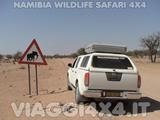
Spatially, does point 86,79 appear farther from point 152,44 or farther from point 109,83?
point 152,44

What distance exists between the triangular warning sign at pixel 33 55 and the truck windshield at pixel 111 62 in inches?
165

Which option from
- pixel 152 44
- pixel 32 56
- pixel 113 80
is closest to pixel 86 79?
pixel 113 80

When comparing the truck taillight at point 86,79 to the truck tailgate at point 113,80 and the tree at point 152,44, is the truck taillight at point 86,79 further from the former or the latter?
the tree at point 152,44

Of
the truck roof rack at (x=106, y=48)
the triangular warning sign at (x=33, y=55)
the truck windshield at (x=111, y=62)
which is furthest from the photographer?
the triangular warning sign at (x=33, y=55)

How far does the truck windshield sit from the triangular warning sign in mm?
4181

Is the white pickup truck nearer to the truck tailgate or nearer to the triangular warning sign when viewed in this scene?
the truck tailgate

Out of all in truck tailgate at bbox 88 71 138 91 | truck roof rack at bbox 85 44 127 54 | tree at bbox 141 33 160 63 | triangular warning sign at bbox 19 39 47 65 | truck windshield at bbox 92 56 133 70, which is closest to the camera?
truck tailgate at bbox 88 71 138 91

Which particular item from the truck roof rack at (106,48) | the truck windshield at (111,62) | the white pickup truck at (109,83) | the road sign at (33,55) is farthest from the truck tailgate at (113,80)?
the road sign at (33,55)

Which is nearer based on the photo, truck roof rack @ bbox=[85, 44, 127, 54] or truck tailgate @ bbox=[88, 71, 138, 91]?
truck tailgate @ bbox=[88, 71, 138, 91]

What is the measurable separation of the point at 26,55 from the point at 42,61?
2.43 feet

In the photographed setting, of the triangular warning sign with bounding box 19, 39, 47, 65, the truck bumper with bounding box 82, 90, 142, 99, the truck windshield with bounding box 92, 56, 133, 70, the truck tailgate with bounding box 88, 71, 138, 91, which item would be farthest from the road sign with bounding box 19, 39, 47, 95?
the truck tailgate with bounding box 88, 71, 138, 91

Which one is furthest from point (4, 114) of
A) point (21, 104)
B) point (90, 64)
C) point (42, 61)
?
point (42, 61)

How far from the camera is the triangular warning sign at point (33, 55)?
1424cm

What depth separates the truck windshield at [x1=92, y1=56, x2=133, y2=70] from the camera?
10.8 metres
